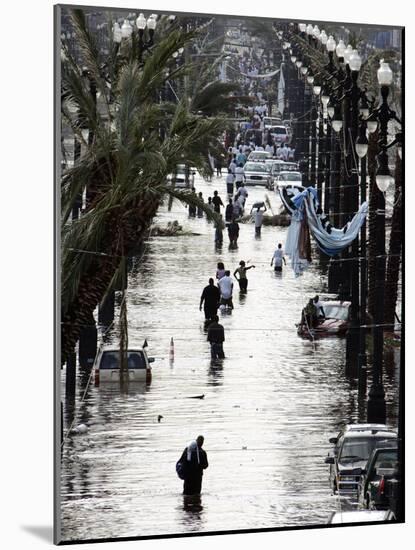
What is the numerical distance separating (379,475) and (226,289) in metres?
Result: 2.57

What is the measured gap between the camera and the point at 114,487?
17.3 m

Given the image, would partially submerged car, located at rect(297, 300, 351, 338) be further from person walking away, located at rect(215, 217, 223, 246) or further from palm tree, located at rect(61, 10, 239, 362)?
palm tree, located at rect(61, 10, 239, 362)

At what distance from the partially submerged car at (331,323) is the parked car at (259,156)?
1640mm

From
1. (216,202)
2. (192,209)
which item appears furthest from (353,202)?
(192,209)

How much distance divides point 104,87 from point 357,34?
289cm

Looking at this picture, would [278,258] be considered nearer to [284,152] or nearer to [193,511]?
[284,152]

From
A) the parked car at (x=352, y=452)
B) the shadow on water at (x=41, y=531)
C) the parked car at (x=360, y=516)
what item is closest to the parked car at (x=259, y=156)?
the parked car at (x=352, y=452)

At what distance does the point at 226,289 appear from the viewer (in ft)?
58.6

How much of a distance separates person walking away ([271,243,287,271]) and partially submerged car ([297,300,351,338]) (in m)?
0.62

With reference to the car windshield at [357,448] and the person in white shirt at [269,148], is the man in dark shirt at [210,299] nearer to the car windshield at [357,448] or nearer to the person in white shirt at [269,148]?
the person in white shirt at [269,148]

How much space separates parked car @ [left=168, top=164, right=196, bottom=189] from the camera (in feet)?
57.9

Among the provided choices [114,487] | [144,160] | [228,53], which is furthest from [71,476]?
[228,53]

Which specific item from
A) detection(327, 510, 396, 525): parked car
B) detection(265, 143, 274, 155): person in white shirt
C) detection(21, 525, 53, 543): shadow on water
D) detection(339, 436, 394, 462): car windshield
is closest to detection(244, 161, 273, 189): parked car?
detection(265, 143, 274, 155): person in white shirt

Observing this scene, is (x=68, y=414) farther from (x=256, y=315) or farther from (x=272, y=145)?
(x=272, y=145)
